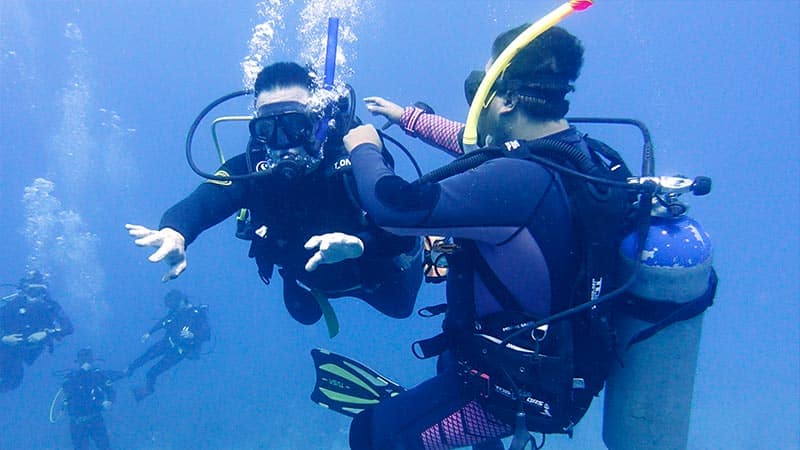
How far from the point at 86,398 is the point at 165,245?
10695 millimetres

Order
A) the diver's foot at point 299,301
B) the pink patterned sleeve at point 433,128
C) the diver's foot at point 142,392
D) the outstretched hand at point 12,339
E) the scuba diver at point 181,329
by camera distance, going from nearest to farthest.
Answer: the pink patterned sleeve at point 433,128 → the diver's foot at point 299,301 → the outstretched hand at point 12,339 → the scuba diver at point 181,329 → the diver's foot at point 142,392

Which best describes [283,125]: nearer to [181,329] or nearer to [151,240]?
[151,240]

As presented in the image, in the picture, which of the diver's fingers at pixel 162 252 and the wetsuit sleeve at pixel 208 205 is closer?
the diver's fingers at pixel 162 252

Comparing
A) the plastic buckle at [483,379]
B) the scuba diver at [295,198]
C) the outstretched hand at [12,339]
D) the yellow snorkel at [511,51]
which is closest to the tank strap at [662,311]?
the plastic buckle at [483,379]

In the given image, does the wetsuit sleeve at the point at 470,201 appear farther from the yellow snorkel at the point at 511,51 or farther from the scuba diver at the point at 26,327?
the scuba diver at the point at 26,327

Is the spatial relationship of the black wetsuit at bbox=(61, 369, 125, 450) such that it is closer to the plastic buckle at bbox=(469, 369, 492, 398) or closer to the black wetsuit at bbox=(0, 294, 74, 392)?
the black wetsuit at bbox=(0, 294, 74, 392)

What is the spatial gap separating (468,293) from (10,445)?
72.2ft

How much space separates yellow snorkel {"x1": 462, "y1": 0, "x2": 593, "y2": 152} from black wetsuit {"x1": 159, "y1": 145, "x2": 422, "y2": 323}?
5.05 ft

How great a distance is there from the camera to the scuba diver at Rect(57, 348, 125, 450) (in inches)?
465

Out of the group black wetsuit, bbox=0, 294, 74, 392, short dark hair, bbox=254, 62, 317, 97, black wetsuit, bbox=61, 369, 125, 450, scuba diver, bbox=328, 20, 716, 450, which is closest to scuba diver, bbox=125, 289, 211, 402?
black wetsuit, bbox=61, 369, 125, 450

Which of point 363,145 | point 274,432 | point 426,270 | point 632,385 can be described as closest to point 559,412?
point 632,385

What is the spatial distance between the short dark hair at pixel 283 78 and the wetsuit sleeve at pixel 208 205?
67 cm

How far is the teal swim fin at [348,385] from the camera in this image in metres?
4.57

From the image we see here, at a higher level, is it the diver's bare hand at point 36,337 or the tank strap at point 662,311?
the tank strap at point 662,311
